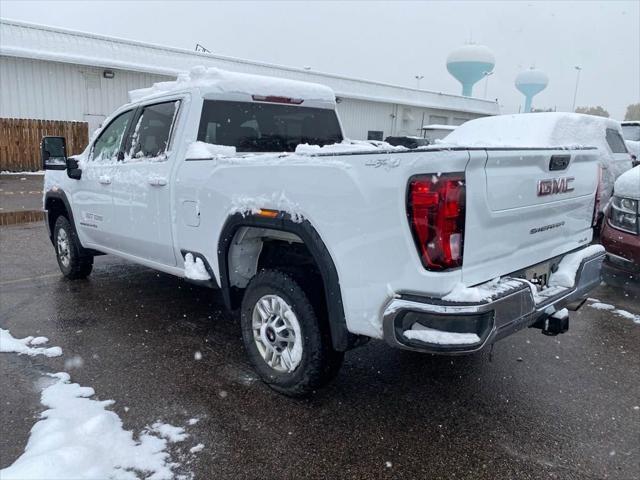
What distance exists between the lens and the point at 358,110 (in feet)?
86.7

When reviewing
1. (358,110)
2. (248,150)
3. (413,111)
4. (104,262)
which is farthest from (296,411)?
(413,111)

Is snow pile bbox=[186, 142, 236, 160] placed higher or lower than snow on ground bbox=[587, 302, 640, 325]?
higher

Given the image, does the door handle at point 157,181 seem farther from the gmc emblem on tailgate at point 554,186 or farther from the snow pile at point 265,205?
the gmc emblem on tailgate at point 554,186

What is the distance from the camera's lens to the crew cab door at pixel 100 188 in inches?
189

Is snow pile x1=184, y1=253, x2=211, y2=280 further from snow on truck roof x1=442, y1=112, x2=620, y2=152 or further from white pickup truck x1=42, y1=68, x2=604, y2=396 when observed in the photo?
snow on truck roof x1=442, y1=112, x2=620, y2=152

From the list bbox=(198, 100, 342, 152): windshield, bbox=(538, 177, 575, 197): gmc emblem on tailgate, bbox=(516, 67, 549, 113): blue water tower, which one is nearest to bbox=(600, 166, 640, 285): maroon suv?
bbox=(538, 177, 575, 197): gmc emblem on tailgate

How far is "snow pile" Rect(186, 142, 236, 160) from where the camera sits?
373 cm

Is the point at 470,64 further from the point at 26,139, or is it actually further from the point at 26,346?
the point at 26,346

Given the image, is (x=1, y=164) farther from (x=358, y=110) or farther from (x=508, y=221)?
(x=508, y=221)

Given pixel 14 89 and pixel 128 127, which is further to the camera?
pixel 14 89

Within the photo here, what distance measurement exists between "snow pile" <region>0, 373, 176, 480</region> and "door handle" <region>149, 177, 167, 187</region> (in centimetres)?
169

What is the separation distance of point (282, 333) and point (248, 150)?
1752 mm

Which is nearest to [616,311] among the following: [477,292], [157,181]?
[477,292]

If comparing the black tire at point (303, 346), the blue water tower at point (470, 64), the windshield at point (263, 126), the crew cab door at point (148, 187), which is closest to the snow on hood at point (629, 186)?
the windshield at point (263, 126)
